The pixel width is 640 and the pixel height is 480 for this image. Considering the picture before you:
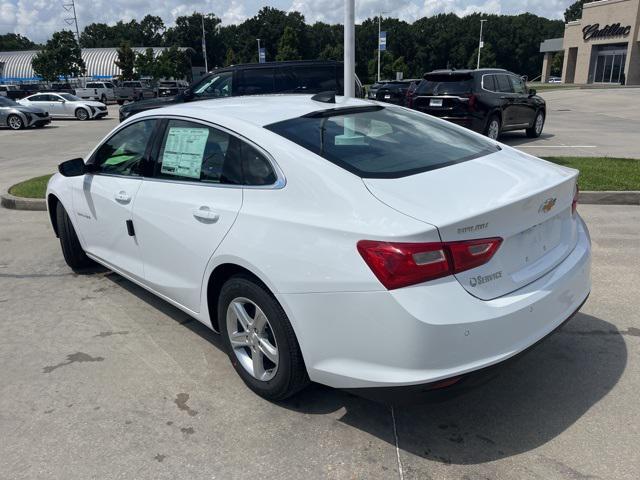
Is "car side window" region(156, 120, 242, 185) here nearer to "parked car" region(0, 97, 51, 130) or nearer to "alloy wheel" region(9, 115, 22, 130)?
"parked car" region(0, 97, 51, 130)

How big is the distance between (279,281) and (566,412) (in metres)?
1.71

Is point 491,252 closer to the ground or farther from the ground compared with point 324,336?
farther from the ground

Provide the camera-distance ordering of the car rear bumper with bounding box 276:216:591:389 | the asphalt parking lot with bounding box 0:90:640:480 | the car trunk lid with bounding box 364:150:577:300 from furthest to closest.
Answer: the asphalt parking lot with bounding box 0:90:640:480 → the car trunk lid with bounding box 364:150:577:300 → the car rear bumper with bounding box 276:216:591:389

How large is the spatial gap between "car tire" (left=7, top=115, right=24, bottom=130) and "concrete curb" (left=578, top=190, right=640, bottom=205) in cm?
2306

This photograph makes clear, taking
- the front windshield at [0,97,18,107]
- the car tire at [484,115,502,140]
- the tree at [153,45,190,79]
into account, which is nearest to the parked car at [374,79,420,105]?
the car tire at [484,115,502,140]

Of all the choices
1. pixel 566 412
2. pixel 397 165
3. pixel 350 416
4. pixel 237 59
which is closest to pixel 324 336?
pixel 350 416

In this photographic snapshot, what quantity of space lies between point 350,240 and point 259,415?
47.4 inches

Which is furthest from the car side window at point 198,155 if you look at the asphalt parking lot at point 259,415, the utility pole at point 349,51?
the utility pole at point 349,51

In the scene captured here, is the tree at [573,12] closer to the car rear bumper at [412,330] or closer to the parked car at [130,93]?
the parked car at [130,93]

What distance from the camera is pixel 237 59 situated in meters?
104

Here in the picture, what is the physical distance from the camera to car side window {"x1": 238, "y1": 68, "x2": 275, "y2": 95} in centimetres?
1145

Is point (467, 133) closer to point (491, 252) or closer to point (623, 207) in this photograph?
point (491, 252)

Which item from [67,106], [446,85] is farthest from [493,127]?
[67,106]

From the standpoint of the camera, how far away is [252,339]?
299 centimetres
